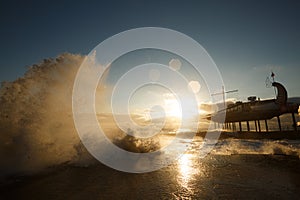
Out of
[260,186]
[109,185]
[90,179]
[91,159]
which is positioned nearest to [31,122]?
[91,159]

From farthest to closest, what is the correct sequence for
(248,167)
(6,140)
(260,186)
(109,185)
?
(6,140) → (248,167) → (109,185) → (260,186)

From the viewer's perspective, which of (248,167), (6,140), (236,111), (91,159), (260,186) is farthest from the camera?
(236,111)

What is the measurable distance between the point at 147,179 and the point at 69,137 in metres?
10.4

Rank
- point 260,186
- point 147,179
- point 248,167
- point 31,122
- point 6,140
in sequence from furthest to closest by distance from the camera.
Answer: point 31,122 < point 6,140 < point 248,167 < point 147,179 < point 260,186

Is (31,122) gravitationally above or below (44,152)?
above

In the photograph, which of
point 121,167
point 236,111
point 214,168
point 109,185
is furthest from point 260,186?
point 236,111

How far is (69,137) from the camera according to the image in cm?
1792

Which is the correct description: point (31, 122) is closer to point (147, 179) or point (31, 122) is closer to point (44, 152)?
point (44, 152)

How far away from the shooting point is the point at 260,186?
920 centimetres

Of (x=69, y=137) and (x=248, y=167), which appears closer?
(x=248, y=167)

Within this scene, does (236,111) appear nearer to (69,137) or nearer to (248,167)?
(248,167)

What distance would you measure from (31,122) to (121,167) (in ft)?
28.8

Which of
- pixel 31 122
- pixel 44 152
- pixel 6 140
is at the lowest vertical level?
pixel 44 152

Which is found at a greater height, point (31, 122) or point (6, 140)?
point (31, 122)
